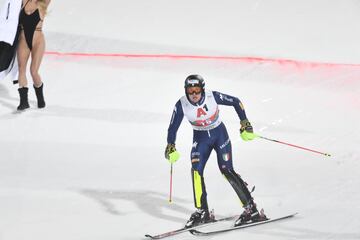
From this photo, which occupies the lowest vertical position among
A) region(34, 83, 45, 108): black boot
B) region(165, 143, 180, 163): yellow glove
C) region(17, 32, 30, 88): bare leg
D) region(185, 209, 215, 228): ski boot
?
region(185, 209, 215, 228): ski boot

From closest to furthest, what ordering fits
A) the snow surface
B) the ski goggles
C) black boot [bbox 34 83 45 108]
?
the ski goggles
the snow surface
black boot [bbox 34 83 45 108]

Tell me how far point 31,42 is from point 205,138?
7.18ft

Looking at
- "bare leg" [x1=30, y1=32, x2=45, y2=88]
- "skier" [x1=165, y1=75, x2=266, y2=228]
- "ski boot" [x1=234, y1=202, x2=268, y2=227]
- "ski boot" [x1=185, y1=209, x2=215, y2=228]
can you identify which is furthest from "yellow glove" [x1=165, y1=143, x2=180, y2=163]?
"bare leg" [x1=30, y1=32, x2=45, y2=88]

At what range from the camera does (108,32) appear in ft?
30.5

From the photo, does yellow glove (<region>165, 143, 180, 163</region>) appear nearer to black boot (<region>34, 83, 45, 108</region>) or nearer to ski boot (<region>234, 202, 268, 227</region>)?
ski boot (<region>234, 202, 268, 227</region>)

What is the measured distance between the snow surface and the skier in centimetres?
16

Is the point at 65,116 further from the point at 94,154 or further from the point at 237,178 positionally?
the point at 237,178

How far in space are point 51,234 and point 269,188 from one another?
1.64 m

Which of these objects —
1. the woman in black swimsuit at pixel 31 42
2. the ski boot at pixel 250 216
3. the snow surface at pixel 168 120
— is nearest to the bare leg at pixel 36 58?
the woman in black swimsuit at pixel 31 42

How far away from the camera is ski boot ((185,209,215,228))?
5.42 metres

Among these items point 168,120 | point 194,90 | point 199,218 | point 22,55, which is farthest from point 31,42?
point 199,218

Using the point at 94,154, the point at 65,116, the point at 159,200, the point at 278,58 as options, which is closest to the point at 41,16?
the point at 65,116

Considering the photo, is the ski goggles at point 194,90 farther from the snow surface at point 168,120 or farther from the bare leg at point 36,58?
the bare leg at point 36,58

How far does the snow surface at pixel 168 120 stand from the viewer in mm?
5633
